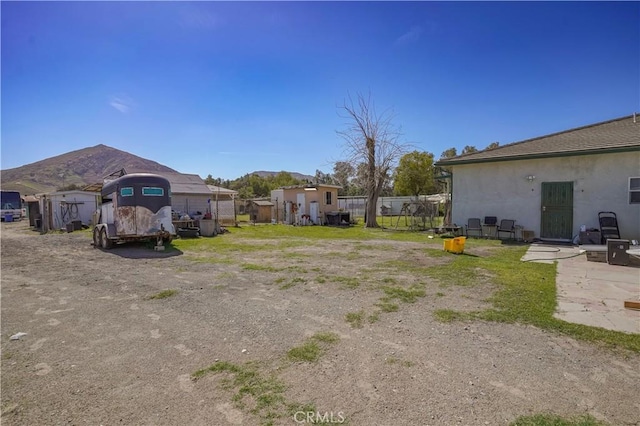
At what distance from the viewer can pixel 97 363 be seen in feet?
9.93

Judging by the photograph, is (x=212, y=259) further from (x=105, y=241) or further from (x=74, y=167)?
(x=74, y=167)

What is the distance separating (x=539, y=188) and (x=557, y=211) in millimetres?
999

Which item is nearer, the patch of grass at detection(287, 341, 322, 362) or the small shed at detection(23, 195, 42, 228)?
the patch of grass at detection(287, 341, 322, 362)

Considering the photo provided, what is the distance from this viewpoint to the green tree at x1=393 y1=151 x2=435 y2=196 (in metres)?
35.9

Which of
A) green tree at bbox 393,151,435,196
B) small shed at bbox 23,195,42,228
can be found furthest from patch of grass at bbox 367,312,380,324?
green tree at bbox 393,151,435,196

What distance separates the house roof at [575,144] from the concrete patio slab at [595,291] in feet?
14.2

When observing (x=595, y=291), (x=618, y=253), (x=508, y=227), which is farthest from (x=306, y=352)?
(x=508, y=227)

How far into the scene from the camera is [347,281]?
6.00 meters

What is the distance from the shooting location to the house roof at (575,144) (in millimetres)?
10130

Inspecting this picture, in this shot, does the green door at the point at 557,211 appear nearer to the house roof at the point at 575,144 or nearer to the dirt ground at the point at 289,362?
the house roof at the point at 575,144

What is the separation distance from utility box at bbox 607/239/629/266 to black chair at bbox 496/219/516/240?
4.63 meters

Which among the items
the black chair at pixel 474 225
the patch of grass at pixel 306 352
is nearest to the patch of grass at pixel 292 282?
the patch of grass at pixel 306 352

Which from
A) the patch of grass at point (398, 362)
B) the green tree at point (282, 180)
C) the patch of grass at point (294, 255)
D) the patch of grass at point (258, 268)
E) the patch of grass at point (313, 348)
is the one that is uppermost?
the green tree at point (282, 180)

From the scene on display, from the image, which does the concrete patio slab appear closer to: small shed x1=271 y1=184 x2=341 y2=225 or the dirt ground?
the dirt ground
